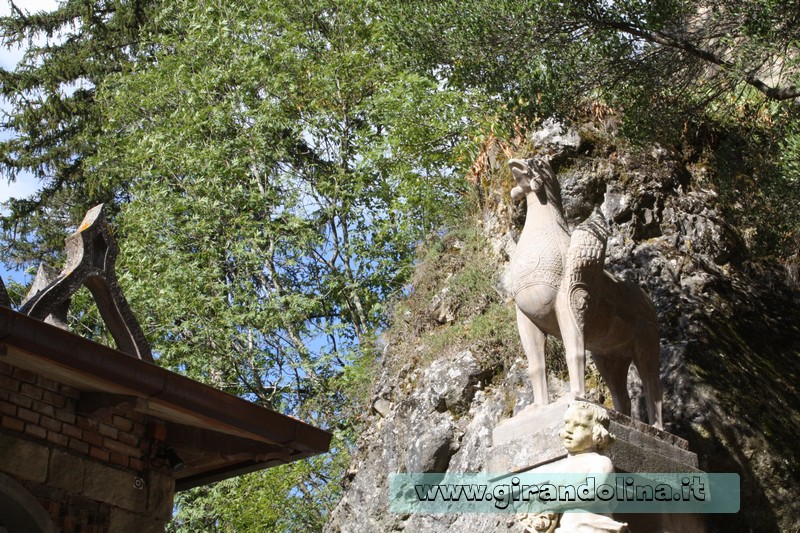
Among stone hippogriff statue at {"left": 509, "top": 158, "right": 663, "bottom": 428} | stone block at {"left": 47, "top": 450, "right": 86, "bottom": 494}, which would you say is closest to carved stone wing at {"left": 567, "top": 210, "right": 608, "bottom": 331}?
stone hippogriff statue at {"left": 509, "top": 158, "right": 663, "bottom": 428}

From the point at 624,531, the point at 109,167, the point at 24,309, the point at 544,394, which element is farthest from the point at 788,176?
the point at 109,167

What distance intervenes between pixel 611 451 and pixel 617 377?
143 centimetres

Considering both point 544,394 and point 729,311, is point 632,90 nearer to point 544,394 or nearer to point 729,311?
point 729,311

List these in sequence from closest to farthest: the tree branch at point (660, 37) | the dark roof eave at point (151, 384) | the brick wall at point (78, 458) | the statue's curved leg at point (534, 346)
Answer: the dark roof eave at point (151, 384), the brick wall at point (78, 458), the statue's curved leg at point (534, 346), the tree branch at point (660, 37)

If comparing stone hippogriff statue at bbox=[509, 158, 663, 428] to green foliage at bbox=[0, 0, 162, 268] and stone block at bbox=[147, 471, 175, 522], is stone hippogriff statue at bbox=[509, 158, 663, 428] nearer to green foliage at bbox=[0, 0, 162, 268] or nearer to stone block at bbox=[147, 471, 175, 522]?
stone block at bbox=[147, 471, 175, 522]

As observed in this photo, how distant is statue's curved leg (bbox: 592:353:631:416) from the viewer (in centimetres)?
700

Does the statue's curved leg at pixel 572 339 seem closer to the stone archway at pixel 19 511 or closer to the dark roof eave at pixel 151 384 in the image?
the dark roof eave at pixel 151 384

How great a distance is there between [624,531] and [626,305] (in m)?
2.49

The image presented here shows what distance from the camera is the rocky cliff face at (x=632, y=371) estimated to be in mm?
8539

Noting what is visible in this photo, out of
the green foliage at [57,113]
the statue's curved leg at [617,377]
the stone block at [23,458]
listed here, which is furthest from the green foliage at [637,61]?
the green foliage at [57,113]

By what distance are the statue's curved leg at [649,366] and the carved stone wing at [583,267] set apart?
0.83m

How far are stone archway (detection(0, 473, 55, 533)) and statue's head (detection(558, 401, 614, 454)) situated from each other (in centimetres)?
288

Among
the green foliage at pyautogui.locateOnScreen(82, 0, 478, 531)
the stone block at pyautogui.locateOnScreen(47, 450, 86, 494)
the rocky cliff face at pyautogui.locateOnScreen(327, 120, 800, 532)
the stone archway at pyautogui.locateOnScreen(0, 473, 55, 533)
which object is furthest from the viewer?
the green foliage at pyautogui.locateOnScreen(82, 0, 478, 531)

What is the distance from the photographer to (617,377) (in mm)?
7020
